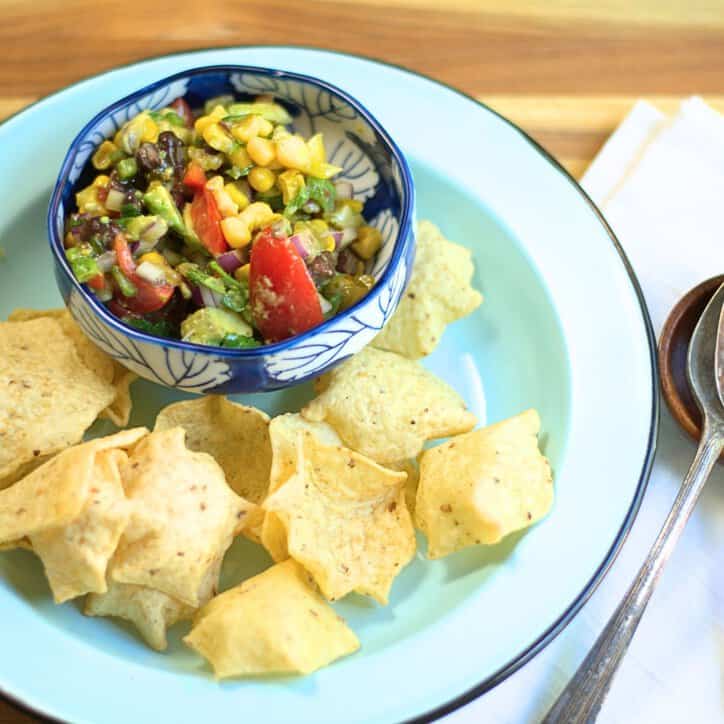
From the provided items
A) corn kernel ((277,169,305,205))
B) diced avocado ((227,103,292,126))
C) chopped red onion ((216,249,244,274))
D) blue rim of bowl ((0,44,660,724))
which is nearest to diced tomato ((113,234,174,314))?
chopped red onion ((216,249,244,274))

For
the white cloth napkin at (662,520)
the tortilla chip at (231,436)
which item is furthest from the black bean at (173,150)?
the white cloth napkin at (662,520)

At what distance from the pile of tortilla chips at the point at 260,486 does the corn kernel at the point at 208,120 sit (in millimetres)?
526

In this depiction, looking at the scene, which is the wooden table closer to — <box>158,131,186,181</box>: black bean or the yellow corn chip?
the yellow corn chip

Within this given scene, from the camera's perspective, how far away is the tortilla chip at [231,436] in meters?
1.97

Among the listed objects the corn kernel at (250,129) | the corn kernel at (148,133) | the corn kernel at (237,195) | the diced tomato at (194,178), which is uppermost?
the corn kernel at (250,129)

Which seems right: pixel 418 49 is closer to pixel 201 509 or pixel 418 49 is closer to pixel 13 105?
pixel 13 105

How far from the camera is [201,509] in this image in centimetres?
175

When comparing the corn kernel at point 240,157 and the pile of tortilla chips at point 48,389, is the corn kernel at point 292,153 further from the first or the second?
the pile of tortilla chips at point 48,389

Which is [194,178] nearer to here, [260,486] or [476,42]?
[260,486]

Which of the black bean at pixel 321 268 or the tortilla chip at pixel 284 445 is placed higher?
the black bean at pixel 321 268

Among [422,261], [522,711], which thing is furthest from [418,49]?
[522,711]

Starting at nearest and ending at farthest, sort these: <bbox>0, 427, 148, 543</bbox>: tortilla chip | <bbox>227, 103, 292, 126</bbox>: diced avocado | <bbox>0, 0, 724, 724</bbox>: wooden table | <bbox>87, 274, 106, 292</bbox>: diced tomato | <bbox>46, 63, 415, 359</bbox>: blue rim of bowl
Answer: <bbox>0, 427, 148, 543</bbox>: tortilla chip
<bbox>46, 63, 415, 359</bbox>: blue rim of bowl
<bbox>87, 274, 106, 292</bbox>: diced tomato
<bbox>227, 103, 292, 126</bbox>: diced avocado
<bbox>0, 0, 724, 724</bbox>: wooden table

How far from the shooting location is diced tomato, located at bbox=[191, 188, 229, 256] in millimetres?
1944

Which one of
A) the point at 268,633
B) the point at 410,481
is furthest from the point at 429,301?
the point at 268,633
